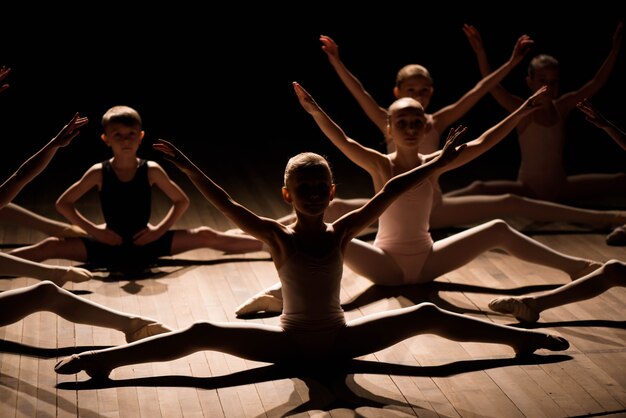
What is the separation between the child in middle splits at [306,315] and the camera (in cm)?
333

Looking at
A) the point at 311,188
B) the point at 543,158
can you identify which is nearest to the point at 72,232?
the point at 311,188

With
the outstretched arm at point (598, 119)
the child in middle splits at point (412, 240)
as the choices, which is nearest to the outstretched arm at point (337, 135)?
the child in middle splits at point (412, 240)

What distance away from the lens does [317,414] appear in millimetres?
3195

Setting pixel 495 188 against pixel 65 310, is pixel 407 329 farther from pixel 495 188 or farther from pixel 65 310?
pixel 495 188

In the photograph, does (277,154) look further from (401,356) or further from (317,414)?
(317,414)

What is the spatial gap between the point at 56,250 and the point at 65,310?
1191 mm

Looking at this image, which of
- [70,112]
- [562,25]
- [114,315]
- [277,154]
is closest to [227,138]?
[277,154]

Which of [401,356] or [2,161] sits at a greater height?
[2,161]

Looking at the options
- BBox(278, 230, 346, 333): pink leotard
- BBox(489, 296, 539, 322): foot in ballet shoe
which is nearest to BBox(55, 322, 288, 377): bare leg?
BBox(278, 230, 346, 333): pink leotard

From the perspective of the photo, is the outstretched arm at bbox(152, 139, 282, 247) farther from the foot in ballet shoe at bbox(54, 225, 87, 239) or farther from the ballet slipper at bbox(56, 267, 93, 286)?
the foot in ballet shoe at bbox(54, 225, 87, 239)

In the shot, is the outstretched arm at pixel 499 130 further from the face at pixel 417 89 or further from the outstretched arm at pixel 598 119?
the face at pixel 417 89

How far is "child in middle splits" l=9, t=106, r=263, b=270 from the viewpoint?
4.64 metres

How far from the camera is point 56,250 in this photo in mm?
4691

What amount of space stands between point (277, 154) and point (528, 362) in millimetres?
3398
